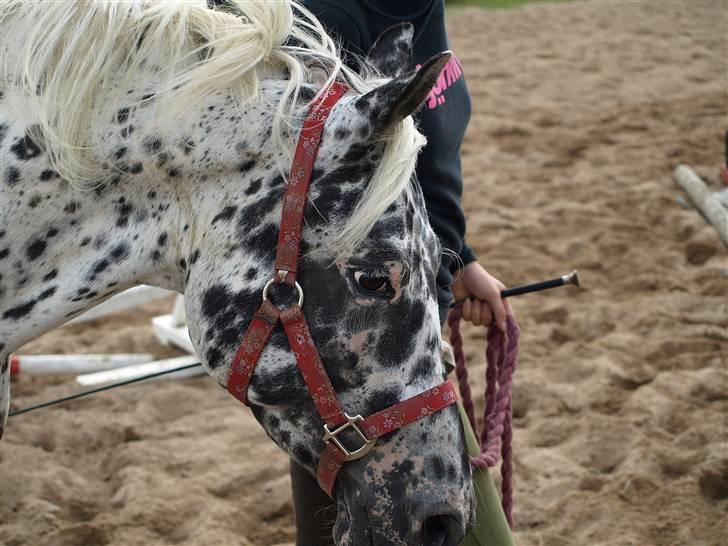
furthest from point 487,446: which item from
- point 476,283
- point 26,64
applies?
point 26,64

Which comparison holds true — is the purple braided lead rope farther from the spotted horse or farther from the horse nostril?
the spotted horse

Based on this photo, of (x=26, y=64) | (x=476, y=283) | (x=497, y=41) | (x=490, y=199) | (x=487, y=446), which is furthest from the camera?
(x=497, y=41)

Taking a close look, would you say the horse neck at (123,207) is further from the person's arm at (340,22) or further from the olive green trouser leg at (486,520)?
the olive green trouser leg at (486,520)

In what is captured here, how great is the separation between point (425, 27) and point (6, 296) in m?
1.15

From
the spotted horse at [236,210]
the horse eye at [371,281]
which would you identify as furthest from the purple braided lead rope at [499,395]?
the horse eye at [371,281]

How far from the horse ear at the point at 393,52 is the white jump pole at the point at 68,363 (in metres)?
2.37

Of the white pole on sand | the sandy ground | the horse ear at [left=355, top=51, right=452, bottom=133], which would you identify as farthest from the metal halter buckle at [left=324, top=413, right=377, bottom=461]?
the white pole on sand

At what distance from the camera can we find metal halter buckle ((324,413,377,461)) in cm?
164

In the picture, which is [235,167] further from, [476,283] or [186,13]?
[476,283]

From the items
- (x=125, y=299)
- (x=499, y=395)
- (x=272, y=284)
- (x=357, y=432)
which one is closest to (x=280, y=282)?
(x=272, y=284)

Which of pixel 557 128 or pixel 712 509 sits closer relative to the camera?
pixel 712 509

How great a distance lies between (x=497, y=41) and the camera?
1024cm

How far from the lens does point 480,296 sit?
2.42 m

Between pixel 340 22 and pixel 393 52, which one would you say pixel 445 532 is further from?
pixel 340 22
